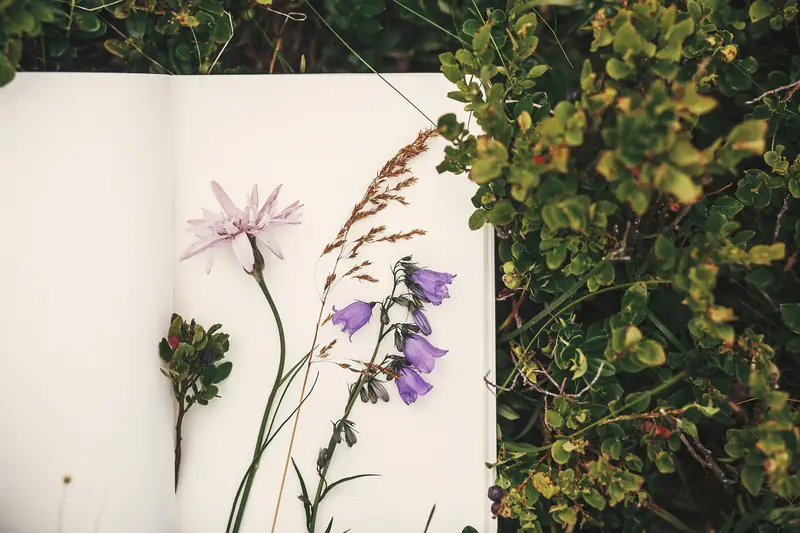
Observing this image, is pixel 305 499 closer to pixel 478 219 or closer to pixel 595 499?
pixel 595 499

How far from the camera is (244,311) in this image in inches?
52.6

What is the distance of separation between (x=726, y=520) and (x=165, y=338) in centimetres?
140

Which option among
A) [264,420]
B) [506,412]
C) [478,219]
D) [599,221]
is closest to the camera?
[599,221]

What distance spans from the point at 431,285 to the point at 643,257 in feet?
1.58

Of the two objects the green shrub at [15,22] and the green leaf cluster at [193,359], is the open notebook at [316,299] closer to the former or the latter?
the green leaf cluster at [193,359]

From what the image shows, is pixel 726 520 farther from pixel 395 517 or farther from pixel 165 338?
pixel 165 338

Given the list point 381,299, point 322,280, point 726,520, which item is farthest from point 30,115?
point 726,520

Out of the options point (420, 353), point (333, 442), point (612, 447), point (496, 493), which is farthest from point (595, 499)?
point (333, 442)

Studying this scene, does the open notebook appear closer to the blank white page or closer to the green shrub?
the blank white page

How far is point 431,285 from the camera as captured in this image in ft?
4.20

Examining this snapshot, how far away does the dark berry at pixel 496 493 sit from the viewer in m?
1.30

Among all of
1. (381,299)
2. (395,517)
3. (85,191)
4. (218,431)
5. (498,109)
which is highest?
(498,109)

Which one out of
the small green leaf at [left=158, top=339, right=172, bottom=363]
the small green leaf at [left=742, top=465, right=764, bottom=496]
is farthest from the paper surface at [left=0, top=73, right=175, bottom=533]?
the small green leaf at [left=742, top=465, right=764, bottom=496]

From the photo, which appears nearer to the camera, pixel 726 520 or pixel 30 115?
pixel 30 115
